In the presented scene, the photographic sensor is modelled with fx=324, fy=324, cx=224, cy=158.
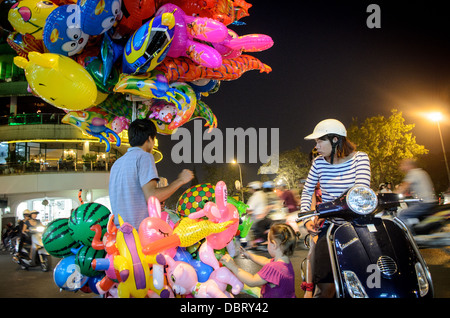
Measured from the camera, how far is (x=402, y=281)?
7.14 ft

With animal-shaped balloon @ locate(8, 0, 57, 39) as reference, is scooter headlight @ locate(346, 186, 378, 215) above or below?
below

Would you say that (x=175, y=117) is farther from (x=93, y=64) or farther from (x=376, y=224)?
(x=376, y=224)

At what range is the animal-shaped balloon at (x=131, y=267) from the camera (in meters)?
2.35

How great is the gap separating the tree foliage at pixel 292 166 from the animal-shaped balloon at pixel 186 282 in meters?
46.7

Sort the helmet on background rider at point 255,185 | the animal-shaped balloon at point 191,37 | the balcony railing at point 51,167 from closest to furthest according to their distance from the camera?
the animal-shaped balloon at point 191,37 → the helmet on background rider at point 255,185 → the balcony railing at point 51,167

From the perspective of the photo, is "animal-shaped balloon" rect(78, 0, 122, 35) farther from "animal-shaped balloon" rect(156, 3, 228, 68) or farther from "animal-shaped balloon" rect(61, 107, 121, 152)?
"animal-shaped balloon" rect(61, 107, 121, 152)

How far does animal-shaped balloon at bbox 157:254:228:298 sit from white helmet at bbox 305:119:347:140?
62.2 inches

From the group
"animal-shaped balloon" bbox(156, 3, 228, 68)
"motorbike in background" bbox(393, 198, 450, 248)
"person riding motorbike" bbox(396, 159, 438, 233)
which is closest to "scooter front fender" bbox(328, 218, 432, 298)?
"animal-shaped balloon" bbox(156, 3, 228, 68)

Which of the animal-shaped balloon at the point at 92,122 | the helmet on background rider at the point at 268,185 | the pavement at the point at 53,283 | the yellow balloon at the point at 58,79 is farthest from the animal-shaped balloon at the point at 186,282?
the helmet on background rider at the point at 268,185

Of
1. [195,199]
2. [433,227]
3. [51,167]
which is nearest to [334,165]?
[195,199]

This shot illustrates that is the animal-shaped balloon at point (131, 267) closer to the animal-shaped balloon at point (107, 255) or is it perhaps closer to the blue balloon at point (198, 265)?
the animal-shaped balloon at point (107, 255)

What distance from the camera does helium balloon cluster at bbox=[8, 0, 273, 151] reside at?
3.62 metres

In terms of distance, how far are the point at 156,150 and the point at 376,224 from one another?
99.0ft
